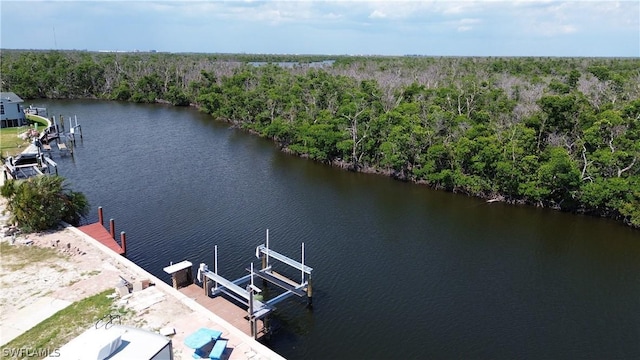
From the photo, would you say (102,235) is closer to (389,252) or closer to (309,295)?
(309,295)

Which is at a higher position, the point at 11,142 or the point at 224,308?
the point at 11,142

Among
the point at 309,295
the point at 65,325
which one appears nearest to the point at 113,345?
the point at 65,325

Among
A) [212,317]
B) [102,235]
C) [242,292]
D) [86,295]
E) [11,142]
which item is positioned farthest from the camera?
[11,142]

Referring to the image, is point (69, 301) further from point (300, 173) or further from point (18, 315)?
point (300, 173)

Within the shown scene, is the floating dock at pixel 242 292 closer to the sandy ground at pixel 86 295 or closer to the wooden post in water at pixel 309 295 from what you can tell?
the wooden post in water at pixel 309 295

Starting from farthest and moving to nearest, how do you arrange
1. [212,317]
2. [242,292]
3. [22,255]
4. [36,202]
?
[36,202]
[22,255]
[242,292]
[212,317]

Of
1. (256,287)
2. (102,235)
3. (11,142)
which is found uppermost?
(11,142)

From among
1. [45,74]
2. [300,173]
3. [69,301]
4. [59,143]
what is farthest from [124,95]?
[69,301]
